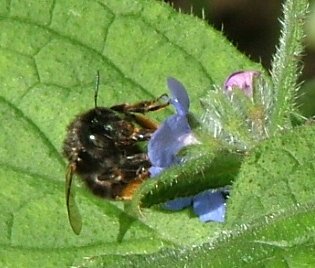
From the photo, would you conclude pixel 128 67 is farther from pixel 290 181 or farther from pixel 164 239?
pixel 290 181

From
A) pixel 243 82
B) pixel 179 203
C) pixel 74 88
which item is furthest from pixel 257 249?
pixel 74 88

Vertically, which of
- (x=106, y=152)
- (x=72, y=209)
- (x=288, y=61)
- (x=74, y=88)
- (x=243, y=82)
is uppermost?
(x=288, y=61)

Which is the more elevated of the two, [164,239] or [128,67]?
[128,67]

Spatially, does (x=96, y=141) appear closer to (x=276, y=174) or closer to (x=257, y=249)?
(x=276, y=174)

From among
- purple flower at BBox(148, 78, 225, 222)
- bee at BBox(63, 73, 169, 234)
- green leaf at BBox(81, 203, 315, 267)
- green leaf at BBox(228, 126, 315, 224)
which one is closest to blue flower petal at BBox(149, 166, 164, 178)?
purple flower at BBox(148, 78, 225, 222)

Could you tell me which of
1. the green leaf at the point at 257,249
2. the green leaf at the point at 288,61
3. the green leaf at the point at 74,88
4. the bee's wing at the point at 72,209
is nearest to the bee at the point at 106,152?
the bee's wing at the point at 72,209

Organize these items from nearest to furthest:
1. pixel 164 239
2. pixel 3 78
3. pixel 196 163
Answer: pixel 196 163
pixel 164 239
pixel 3 78

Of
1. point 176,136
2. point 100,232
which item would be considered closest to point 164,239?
point 100,232
